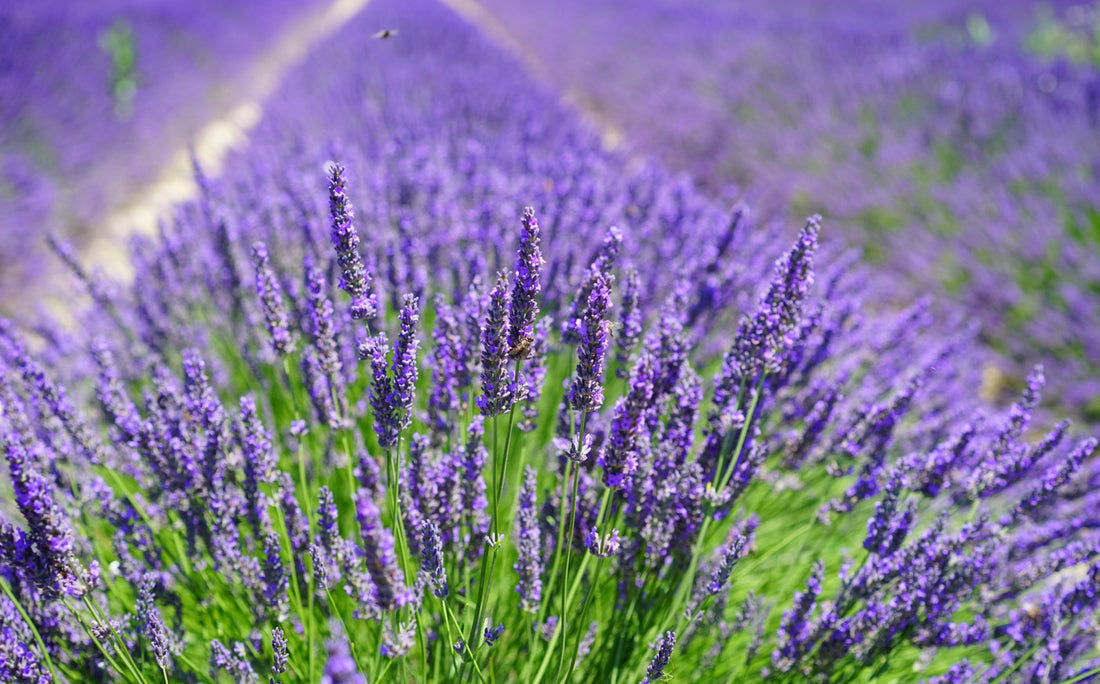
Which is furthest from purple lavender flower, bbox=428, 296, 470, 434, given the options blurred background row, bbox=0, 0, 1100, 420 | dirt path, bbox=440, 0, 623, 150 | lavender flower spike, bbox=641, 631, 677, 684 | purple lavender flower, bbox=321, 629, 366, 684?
dirt path, bbox=440, 0, 623, 150

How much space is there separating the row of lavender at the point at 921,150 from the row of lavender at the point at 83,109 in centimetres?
537

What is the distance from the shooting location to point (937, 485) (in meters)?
1.56

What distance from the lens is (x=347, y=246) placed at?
108cm

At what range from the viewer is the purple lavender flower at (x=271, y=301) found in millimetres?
1331

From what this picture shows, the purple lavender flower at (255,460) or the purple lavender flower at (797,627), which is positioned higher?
the purple lavender flower at (255,460)

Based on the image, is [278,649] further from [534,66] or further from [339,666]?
[534,66]

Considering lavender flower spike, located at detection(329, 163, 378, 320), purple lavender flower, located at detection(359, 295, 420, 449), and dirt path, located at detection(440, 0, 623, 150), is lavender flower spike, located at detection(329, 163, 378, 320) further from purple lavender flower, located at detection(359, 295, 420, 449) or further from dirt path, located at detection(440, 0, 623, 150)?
dirt path, located at detection(440, 0, 623, 150)

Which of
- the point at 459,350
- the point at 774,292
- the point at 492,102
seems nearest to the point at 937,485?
the point at 774,292

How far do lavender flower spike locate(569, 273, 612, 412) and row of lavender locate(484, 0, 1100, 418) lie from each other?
10.6ft

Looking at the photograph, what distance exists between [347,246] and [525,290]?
346 millimetres

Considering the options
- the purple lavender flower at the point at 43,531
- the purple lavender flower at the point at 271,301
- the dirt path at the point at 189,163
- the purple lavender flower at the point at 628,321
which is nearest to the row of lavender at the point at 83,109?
the dirt path at the point at 189,163

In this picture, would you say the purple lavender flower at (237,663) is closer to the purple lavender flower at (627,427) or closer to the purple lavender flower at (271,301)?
the purple lavender flower at (271,301)

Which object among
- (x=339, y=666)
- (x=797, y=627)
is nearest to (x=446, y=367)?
(x=339, y=666)

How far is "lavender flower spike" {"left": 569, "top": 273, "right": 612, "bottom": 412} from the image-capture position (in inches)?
39.2
